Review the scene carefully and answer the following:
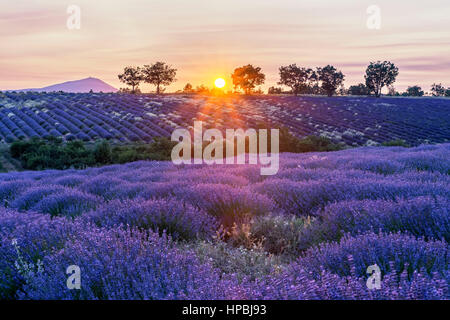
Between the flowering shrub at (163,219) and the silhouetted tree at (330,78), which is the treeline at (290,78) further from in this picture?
the flowering shrub at (163,219)

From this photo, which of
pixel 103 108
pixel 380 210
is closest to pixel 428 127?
pixel 103 108

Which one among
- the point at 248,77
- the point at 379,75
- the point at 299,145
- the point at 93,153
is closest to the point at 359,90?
the point at 379,75

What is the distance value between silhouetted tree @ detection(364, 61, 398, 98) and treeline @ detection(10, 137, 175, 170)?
5170cm

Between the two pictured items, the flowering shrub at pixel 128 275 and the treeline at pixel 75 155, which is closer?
the flowering shrub at pixel 128 275

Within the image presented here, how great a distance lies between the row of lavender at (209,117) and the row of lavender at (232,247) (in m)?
23.3

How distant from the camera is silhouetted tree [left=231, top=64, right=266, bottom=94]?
68875mm

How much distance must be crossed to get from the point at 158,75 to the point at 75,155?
4558 cm

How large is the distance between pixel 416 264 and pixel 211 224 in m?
1.63

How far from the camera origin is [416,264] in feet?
5.88

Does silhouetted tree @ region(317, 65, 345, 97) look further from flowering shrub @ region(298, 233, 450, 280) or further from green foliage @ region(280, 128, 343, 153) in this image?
flowering shrub @ region(298, 233, 450, 280)

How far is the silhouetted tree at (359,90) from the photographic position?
7216 centimetres

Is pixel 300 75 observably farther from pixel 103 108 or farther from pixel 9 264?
pixel 9 264

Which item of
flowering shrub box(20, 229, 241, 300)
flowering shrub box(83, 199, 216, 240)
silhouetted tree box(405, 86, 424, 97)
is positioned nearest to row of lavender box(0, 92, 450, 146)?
flowering shrub box(83, 199, 216, 240)

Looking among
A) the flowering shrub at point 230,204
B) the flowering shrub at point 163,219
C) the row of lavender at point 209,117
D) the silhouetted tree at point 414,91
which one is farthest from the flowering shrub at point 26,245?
the silhouetted tree at point 414,91
